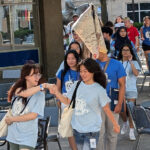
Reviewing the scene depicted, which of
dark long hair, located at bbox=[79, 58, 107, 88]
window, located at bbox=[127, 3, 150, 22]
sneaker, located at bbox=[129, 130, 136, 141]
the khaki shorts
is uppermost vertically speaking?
window, located at bbox=[127, 3, 150, 22]

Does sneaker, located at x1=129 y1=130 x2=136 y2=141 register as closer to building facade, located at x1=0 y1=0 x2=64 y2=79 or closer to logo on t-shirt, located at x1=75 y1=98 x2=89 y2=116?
logo on t-shirt, located at x1=75 y1=98 x2=89 y2=116

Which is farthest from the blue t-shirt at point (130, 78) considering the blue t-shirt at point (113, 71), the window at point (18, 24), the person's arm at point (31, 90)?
the window at point (18, 24)

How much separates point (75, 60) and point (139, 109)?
1.04 m

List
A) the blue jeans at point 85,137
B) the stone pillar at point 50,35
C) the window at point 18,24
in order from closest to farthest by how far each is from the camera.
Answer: the blue jeans at point 85,137 < the window at point 18,24 < the stone pillar at point 50,35

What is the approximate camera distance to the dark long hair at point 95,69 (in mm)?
5801

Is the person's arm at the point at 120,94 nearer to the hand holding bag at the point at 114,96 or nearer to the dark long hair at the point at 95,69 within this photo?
the hand holding bag at the point at 114,96

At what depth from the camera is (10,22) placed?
1387 centimetres

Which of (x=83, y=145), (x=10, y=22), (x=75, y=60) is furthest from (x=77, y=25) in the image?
(x=10, y=22)

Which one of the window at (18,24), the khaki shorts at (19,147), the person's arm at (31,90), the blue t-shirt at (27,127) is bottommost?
the khaki shorts at (19,147)

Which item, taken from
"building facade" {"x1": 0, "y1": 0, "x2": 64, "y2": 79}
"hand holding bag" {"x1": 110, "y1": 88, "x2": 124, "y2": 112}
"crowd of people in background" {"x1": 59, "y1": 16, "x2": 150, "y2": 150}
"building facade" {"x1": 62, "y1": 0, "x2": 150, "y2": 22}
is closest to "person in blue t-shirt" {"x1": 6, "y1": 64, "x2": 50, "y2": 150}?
"crowd of people in background" {"x1": 59, "y1": 16, "x2": 150, "y2": 150}

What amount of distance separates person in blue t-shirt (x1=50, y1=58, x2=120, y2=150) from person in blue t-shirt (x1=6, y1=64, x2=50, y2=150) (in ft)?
0.81

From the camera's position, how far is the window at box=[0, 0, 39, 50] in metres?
13.8

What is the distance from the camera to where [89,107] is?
5.71 metres

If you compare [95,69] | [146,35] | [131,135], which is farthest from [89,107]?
[146,35]
